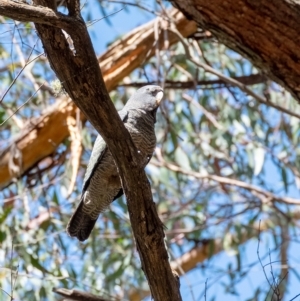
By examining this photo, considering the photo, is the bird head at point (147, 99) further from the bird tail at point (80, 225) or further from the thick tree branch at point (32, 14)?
the thick tree branch at point (32, 14)

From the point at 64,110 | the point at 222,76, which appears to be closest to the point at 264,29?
the point at 222,76

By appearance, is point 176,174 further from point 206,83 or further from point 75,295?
point 75,295

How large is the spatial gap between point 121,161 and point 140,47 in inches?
75.1

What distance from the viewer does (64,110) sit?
3812 mm

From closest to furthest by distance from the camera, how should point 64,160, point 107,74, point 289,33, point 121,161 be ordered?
1. point 121,161
2. point 289,33
3. point 107,74
4. point 64,160

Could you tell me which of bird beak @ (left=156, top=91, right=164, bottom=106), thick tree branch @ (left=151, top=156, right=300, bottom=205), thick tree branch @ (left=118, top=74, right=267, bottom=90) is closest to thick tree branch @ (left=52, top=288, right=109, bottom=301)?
bird beak @ (left=156, top=91, right=164, bottom=106)

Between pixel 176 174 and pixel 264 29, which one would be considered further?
pixel 176 174

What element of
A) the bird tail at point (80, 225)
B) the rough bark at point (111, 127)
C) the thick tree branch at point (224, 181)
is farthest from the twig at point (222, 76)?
the rough bark at point (111, 127)

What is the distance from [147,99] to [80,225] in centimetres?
68

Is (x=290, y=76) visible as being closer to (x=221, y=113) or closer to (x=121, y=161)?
(x=121, y=161)

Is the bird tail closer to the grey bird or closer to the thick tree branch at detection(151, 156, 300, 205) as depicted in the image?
the grey bird

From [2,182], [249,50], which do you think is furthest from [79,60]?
[2,182]

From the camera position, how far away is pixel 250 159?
4996mm

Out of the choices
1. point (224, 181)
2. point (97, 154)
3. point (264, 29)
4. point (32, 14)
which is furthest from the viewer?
point (224, 181)
